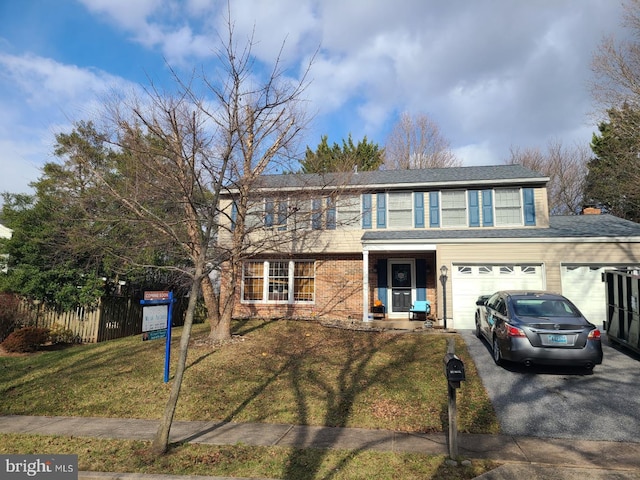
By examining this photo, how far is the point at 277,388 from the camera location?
26.9 ft

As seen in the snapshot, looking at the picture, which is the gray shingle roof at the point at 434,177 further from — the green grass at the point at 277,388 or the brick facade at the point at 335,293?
the green grass at the point at 277,388

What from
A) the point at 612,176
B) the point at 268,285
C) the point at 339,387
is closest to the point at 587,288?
the point at 339,387

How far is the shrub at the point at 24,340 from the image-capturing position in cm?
1252

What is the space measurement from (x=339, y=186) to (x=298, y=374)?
5.87 m

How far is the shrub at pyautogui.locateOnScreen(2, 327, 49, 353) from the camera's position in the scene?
1252cm

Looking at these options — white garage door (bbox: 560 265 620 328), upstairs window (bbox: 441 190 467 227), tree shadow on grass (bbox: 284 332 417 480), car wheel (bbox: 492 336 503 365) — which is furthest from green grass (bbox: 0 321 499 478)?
upstairs window (bbox: 441 190 467 227)

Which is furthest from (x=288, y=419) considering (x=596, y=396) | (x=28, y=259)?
(x=28, y=259)

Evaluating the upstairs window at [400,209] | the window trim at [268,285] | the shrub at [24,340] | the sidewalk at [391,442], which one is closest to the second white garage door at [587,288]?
the upstairs window at [400,209]

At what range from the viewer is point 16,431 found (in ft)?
21.1

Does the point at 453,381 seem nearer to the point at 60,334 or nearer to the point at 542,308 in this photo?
the point at 542,308

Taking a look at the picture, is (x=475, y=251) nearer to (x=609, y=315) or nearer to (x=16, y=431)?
(x=609, y=315)

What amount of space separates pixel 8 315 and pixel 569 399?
16.0 metres

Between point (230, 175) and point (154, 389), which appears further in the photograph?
point (230, 175)

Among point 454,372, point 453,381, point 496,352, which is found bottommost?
point 496,352
